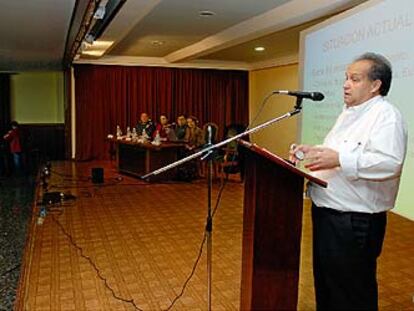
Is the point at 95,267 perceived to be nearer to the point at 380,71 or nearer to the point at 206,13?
the point at 380,71

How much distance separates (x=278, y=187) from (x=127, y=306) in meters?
1.48

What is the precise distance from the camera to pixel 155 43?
8.08m

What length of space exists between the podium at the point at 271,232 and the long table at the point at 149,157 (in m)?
5.33

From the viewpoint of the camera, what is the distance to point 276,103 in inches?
392

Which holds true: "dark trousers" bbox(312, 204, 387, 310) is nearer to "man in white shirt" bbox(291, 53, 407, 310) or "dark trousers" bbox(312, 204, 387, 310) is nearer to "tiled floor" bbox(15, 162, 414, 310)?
"man in white shirt" bbox(291, 53, 407, 310)

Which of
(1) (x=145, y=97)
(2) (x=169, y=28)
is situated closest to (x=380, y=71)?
(2) (x=169, y=28)

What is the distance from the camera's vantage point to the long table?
24.0 ft

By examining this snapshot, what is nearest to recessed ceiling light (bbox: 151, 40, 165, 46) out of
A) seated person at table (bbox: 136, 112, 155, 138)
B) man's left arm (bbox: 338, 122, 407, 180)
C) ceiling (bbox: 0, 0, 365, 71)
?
ceiling (bbox: 0, 0, 365, 71)

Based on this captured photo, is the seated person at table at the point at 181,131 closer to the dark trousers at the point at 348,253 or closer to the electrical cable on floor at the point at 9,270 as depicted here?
the electrical cable on floor at the point at 9,270

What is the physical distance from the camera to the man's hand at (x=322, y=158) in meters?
1.70

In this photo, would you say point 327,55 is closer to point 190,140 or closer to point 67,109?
point 190,140

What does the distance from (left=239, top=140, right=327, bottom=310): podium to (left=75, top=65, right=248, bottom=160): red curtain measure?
874 cm

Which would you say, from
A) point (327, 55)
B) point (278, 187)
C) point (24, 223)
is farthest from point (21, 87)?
point (278, 187)

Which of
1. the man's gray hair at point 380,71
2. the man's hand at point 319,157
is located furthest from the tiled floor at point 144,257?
the man's gray hair at point 380,71
